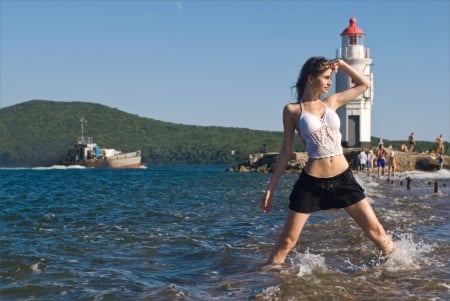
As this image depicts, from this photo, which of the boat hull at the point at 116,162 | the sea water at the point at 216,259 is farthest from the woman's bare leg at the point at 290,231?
the boat hull at the point at 116,162

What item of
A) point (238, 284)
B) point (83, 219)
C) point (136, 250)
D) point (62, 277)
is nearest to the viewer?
point (238, 284)

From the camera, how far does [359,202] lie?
6.56 meters

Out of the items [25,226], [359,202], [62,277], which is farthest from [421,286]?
[25,226]

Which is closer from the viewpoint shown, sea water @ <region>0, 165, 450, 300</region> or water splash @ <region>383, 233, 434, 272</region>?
sea water @ <region>0, 165, 450, 300</region>

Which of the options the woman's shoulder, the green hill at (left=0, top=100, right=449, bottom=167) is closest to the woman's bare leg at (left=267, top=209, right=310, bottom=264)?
the woman's shoulder

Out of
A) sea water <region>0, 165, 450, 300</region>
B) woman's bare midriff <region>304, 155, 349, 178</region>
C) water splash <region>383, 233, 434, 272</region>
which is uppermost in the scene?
woman's bare midriff <region>304, 155, 349, 178</region>

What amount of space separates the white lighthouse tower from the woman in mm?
48474

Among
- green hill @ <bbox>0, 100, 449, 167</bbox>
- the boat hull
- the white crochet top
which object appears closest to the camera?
the white crochet top

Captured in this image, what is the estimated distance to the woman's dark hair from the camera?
6.55 meters

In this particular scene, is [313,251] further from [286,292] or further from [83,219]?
[83,219]

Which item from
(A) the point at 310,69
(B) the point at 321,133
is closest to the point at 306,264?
(B) the point at 321,133

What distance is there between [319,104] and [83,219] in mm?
9555

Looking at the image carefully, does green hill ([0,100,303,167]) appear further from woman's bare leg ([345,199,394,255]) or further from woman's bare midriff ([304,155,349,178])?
woman's bare midriff ([304,155,349,178])

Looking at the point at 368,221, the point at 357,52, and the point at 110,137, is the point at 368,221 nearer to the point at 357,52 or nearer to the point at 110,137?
the point at 357,52
